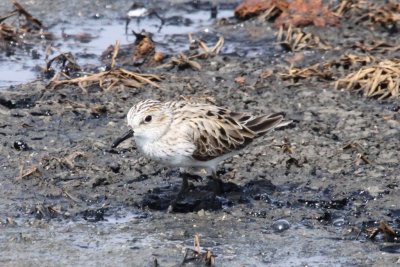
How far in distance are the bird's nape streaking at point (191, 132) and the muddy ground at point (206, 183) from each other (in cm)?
39

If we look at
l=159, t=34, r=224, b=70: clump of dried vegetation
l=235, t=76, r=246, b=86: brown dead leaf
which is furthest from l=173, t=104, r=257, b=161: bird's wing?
l=159, t=34, r=224, b=70: clump of dried vegetation

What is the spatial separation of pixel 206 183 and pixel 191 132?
2.56 feet

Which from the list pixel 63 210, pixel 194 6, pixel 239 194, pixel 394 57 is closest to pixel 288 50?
pixel 394 57

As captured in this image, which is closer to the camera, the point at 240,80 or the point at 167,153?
the point at 167,153

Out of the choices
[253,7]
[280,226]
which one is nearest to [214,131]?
[280,226]

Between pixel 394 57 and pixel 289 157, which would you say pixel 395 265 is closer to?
pixel 289 157

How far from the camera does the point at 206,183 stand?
Answer: 33.7 ft

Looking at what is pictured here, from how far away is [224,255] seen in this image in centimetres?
859

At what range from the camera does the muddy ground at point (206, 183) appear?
8703 millimetres

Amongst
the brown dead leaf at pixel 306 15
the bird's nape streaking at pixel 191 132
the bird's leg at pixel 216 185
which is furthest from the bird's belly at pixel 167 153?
the brown dead leaf at pixel 306 15

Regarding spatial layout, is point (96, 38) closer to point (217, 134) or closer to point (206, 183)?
point (206, 183)

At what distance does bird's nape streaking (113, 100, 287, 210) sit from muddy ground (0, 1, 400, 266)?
0.39m

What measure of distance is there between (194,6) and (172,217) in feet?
24.4

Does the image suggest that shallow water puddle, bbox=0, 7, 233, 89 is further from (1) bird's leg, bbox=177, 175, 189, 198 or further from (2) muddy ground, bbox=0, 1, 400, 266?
(1) bird's leg, bbox=177, 175, 189, 198
